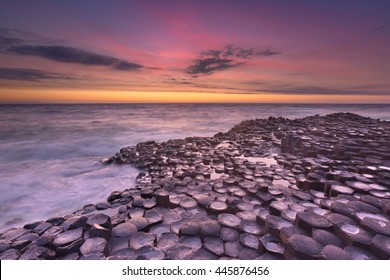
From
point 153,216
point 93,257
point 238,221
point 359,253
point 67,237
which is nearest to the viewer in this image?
point 359,253

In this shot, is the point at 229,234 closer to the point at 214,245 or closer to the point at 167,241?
the point at 214,245

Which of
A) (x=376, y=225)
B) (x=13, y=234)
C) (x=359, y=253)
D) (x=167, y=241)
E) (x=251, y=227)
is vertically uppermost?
(x=376, y=225)


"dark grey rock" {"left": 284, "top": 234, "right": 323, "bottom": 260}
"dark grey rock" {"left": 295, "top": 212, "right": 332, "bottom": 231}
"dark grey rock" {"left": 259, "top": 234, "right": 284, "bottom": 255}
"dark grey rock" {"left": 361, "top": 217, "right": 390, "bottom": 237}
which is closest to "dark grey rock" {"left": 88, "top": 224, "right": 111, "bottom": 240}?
"dark grey rock" {"left": 259, "top": 234, "right": 284, "bottom": 255}

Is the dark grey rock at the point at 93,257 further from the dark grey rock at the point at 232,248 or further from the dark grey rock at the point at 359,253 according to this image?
the dark grey rock at the point at 359,253

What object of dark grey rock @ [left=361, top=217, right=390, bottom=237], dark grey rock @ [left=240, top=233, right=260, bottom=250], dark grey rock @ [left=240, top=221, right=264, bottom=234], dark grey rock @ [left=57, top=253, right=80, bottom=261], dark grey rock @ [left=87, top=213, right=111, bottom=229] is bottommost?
dark grey rock @ [left=57, top=253, right=80, bottom=261]

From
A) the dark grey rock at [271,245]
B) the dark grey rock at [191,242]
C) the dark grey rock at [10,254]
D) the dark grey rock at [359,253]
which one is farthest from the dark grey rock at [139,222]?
the dark grey rock at [359,253]

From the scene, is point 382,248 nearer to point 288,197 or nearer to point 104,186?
point 288,197

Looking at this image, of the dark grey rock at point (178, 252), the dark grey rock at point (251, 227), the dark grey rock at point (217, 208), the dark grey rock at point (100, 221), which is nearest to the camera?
the dark grey rock at point (178, 252)

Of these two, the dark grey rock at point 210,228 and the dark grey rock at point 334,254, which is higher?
the dark grey rock at point 334,254

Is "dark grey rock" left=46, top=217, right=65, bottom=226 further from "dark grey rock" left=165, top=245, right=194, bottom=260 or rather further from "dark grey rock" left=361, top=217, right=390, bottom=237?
"dark grey rock" left=361, top=217, right=390, bottom=237

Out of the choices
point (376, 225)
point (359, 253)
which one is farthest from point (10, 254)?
point (376, 225)

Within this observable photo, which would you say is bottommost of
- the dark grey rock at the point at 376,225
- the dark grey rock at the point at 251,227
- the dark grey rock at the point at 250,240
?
the dark grey rock at the point at 250,240
